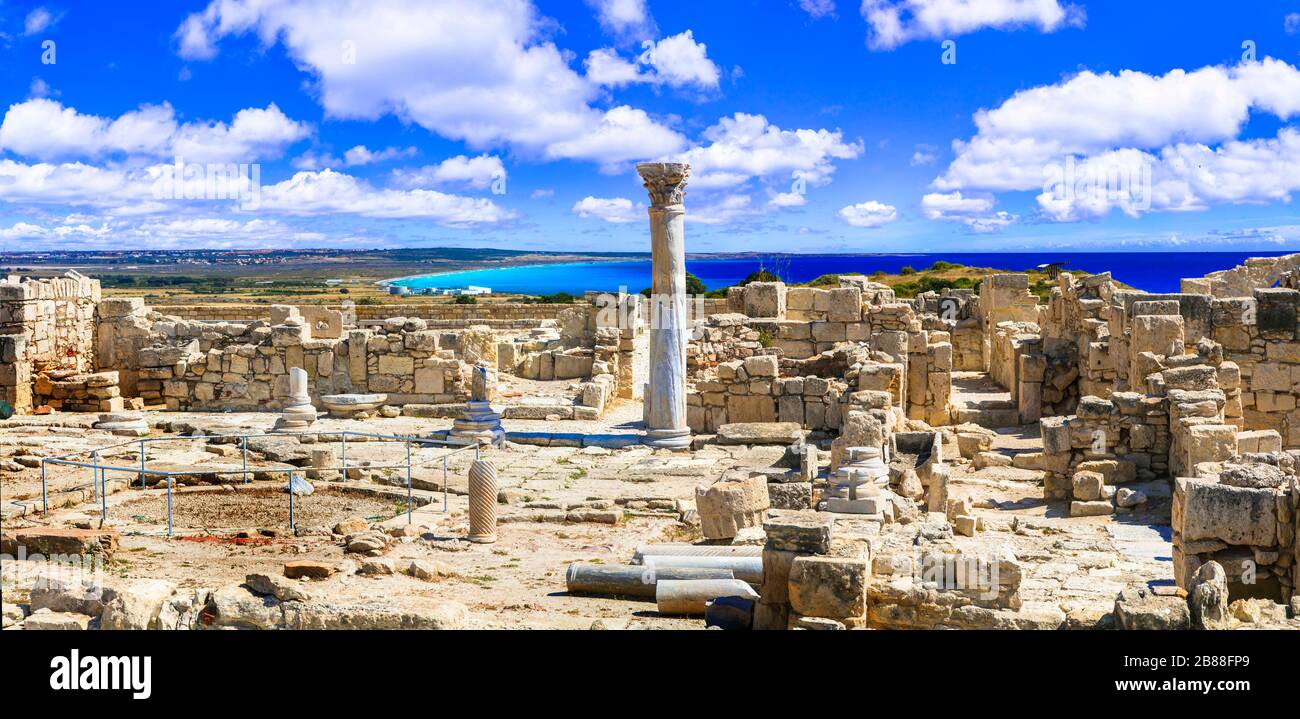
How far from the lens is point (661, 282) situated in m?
16.7

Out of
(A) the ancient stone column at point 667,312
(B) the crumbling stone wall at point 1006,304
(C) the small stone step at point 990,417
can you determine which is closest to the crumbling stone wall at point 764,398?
(A) the ancient stone column at point 667,312

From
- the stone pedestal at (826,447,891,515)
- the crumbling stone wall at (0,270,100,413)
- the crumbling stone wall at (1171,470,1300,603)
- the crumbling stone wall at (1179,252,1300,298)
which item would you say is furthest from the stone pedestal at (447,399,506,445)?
the crumbling stone wall at (1179,252,1300,298)

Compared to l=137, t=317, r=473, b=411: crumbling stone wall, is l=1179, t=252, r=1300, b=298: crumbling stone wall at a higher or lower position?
higher

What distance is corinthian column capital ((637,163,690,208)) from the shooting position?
53.6 ft

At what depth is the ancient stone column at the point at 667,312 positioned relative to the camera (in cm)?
1653

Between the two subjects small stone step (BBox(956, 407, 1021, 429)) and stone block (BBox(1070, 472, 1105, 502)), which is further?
small stone step (BBox(956, 407, 1021, 429))

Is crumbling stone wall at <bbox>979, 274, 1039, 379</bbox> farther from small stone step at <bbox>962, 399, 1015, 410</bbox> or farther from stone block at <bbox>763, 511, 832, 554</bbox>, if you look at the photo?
stone block at <bbox>763, 511, 832, 554</bbox>

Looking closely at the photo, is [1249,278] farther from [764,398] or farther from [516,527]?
[516,527]

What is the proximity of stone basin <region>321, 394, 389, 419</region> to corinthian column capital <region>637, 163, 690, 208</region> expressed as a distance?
18.6 ft
